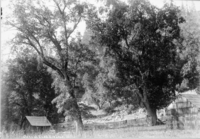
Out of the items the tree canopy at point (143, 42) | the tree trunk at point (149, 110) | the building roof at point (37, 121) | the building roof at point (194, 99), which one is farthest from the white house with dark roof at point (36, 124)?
the building roof at point (194, 99)

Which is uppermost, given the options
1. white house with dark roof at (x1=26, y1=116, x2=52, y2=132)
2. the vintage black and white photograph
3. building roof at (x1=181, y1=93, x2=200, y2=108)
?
the vintage black and white photograph

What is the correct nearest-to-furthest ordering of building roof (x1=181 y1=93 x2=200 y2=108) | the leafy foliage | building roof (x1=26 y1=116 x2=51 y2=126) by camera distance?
building roof (x1=26 y1=116 x2=51 y2=126)
the leafy foliage
building roof (x1=181 y1=93 x2=200 y2=108)

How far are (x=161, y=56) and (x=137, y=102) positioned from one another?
30.0ft

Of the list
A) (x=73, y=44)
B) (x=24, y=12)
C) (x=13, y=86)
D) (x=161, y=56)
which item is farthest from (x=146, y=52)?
(x=13, y=86)

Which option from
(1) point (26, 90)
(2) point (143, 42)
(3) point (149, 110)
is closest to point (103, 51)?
(2) point (143, 42)

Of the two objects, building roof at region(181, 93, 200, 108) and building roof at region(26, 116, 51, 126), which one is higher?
building roof at region(181, 93, 200, 108)

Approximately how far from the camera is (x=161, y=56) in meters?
32.2

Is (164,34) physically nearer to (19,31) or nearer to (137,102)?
(137,102)

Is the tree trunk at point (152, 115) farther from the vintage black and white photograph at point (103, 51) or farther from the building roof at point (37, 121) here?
the building roof at point (37, 121)

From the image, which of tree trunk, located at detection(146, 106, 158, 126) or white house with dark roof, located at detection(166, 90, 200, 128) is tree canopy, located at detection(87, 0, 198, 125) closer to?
Answer: tree trunk, located at detection(146, 106, 158, 126)

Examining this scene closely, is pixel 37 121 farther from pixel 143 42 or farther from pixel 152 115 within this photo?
pixel 143 42

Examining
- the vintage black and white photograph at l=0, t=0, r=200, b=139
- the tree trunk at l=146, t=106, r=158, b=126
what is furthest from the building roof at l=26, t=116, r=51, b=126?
the tree trunk at l=146, t=106, r=158, b=126

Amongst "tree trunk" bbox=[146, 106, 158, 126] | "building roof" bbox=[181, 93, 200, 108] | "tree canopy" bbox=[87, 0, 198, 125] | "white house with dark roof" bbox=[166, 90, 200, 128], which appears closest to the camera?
"white house with dark roof" bbox=[166, 90, 200, 128]

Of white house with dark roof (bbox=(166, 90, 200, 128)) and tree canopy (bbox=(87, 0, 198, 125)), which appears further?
tree canopy (bbox=(87, 0, 198, 125))
